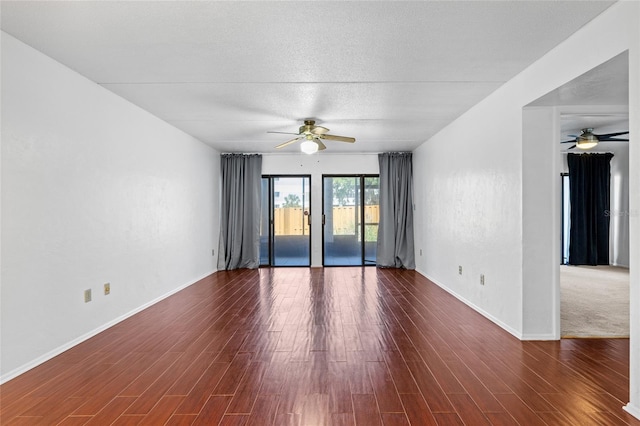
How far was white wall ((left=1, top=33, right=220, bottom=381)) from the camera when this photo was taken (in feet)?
8.82

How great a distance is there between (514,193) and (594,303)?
2330 millimetres

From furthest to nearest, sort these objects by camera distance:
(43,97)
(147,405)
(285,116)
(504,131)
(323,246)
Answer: (323,246) → (285,116) → (504,131) → (43,97) → (147,405)

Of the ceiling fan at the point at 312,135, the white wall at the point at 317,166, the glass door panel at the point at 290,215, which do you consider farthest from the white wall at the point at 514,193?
the glass door panel at the point at 290,215

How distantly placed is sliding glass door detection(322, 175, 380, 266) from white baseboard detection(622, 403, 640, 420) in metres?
5.91

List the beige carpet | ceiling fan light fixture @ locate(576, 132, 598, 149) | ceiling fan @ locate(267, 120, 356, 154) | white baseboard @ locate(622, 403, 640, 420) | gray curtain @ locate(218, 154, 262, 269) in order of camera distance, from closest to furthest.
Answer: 1. white baseboard @ locate(622, 403, 640, 420)
2. the beige carpet
3. ceiling fan @ locate(267, 120, 356, 154)
4. ceiling fan light fixture @ locate(576, 132, 598, 149)
5. gray curtain @ locate(218, 154, 262, 269)

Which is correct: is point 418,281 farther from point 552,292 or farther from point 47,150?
point 47,150

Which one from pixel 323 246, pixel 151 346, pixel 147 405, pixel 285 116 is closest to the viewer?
pixel 147 405

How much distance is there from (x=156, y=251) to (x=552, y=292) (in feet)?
15.0

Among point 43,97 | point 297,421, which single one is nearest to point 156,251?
point 43,97

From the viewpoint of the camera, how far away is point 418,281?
6.31 m

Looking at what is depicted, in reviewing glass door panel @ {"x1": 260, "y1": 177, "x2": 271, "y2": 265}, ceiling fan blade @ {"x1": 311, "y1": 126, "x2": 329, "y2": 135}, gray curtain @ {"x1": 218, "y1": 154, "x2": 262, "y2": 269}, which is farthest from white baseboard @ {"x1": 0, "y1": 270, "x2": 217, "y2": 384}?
glass door panel @ {"x1": 260, "y1": 177, "x2": 271, "y2": 265}

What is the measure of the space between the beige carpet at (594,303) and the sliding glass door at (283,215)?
4.82 m

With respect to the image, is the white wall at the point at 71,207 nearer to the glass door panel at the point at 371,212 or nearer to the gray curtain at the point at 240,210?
the gray curtain at the point at 240,210

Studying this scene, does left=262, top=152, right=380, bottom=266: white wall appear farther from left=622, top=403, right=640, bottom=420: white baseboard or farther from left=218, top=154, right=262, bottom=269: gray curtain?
left=622, top=403, right=640, bottom=420: white baseboard
